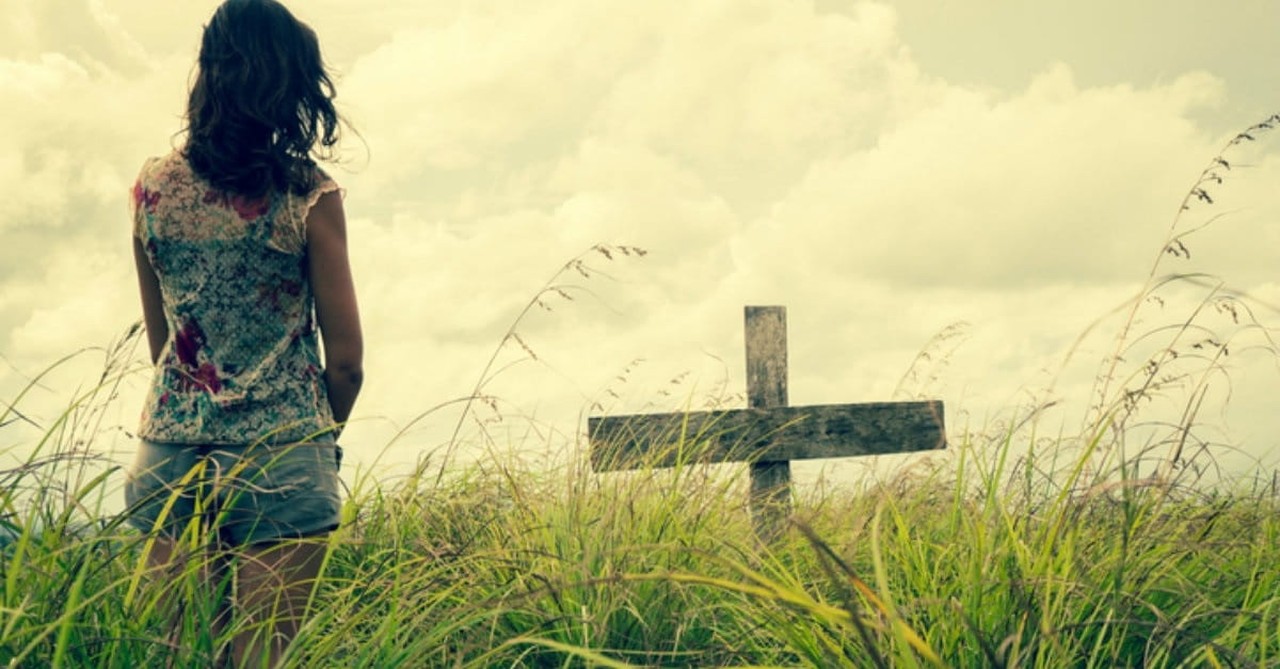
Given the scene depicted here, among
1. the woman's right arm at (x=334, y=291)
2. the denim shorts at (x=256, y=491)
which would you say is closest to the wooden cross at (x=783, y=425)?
the woman's right arm at (x=334, y=291)

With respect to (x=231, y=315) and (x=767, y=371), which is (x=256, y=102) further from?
(x=767, y=371)

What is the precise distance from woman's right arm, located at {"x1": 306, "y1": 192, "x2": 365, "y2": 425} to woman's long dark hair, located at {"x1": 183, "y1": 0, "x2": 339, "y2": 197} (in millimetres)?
111

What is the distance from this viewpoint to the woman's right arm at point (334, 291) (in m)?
3.01

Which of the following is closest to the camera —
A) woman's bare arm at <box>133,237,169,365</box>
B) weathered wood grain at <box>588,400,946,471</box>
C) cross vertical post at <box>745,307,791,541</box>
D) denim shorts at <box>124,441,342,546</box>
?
denim shorts at <box>124,441,342,546</box>

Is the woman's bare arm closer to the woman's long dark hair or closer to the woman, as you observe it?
the woman

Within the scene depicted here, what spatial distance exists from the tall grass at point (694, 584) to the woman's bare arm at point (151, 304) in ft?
1.15

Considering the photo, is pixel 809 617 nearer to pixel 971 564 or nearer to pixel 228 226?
pixel 971 564

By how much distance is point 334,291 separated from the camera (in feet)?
9.90

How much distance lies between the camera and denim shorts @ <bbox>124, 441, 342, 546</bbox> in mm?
2863

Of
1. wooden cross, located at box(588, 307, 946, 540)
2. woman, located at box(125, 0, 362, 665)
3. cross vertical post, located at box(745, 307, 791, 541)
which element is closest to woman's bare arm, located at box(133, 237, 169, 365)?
woman, located at box(125, 0, 362, 665)

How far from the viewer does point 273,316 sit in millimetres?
3041

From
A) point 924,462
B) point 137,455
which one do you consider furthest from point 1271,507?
point 137,455

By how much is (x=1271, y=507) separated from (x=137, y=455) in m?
4.15

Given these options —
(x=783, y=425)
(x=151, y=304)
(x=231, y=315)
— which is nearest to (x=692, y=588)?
(x=231, y=315)
